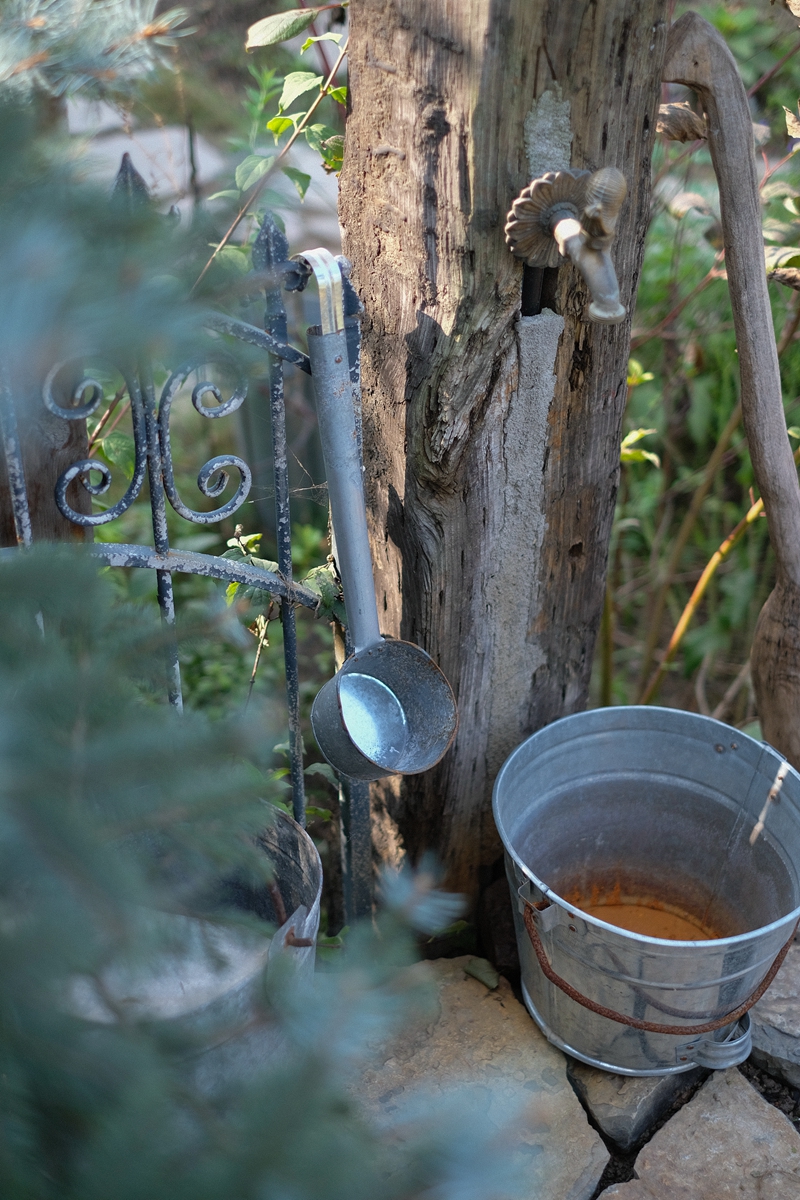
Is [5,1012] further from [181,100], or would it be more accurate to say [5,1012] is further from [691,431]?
[691,431]

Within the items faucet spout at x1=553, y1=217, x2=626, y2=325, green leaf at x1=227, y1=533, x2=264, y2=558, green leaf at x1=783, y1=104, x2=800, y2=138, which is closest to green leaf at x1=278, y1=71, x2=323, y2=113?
faucet spout at x1=553, y1=217, x2=626, y2=325

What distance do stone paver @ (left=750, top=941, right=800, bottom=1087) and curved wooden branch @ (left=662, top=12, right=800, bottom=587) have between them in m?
0.80

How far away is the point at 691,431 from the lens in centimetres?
332

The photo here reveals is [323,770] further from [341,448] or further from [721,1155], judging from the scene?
[721,1155]

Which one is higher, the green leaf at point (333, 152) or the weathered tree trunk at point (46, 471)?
the green leaf at point (333, 152)

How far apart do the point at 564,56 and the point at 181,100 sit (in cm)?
105

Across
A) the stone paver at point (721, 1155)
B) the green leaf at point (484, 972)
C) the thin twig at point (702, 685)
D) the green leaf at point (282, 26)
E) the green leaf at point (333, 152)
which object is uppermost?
the green leaf at point (282, 26)

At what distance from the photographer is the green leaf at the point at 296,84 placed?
149cm

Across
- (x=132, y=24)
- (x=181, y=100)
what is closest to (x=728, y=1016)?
(x=132, y=24)

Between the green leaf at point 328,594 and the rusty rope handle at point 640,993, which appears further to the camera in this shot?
the green leaf at point 328,594

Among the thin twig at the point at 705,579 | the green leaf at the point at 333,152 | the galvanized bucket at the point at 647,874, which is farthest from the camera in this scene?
the thin twig at the point at 705,579

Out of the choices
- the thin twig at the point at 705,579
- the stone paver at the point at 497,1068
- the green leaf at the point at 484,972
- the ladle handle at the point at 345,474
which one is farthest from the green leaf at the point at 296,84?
the green leaf at the point at 484,972

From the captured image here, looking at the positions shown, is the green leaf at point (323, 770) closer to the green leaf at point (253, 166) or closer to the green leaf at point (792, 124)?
the green leaf at point (253, 166)

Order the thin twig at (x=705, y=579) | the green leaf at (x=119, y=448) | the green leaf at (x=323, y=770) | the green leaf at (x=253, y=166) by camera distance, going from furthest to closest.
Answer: the thin twig at (x=705, y=579) < the green leaf at (x=323, y=770) < the green leaf at (x=119, y=448) < the green leaf at (x=253, y=166)
